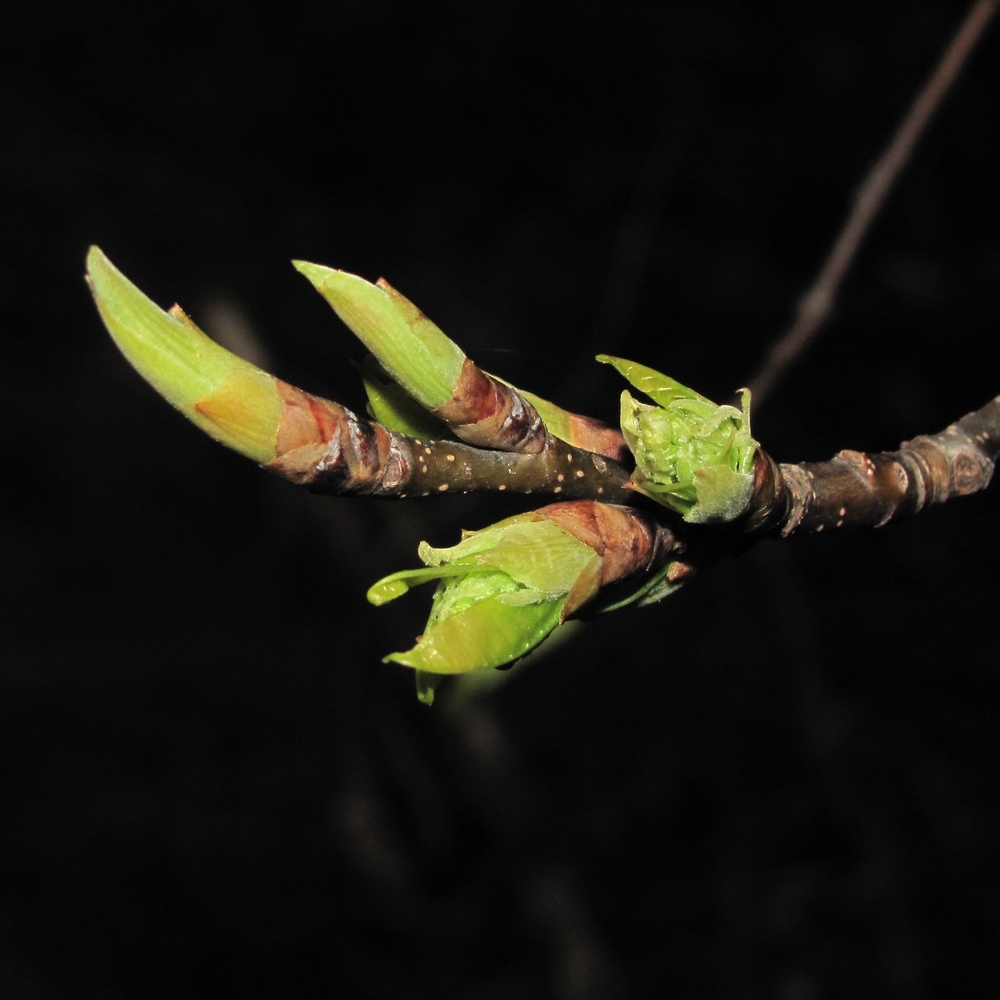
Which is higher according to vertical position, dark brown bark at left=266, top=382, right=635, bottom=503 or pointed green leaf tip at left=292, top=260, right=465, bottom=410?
pointed green leaf tip at left=292, top=260, right=465, bottom=410

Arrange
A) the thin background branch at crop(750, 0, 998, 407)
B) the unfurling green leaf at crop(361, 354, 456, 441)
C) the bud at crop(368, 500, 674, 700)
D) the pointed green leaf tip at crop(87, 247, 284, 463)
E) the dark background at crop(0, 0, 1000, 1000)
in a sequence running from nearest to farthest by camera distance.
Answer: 1. the pointed green leaf tip at crop(87, 247, 284, 463)
2. the bud at crop(368, 500, 674, 700)
3. the unfurling green leaf at crop(361, 354, 456, 441)
4. the thin background branch at crop(750, 0, 998, 407)
5. the dark background at crop(0, 0, 1000, 1000)

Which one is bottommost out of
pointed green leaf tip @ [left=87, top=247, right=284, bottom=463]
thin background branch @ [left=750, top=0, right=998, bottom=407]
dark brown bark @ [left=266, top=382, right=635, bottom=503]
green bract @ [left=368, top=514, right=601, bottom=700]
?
green bract @ [left=368, top=514, right=601, bottom=700]

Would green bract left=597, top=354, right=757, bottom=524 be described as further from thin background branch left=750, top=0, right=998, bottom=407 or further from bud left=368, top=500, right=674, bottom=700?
thin background branch left=750, top=0, right=998, bottom=407

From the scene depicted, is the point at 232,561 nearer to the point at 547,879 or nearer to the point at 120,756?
the point at 120,756

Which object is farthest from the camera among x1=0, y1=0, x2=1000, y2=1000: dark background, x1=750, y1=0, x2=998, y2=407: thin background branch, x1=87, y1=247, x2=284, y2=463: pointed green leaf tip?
x1=0, y1=0, x2=1000, y2=1000: dark background

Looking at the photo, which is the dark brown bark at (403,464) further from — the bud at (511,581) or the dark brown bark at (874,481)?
the dark brown bark at (874,481)

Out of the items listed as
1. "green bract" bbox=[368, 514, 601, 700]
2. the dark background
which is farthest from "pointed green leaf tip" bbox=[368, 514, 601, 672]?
the dark background

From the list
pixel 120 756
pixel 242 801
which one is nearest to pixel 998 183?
pixel 242 801

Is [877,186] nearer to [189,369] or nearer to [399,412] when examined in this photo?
[399,412]
